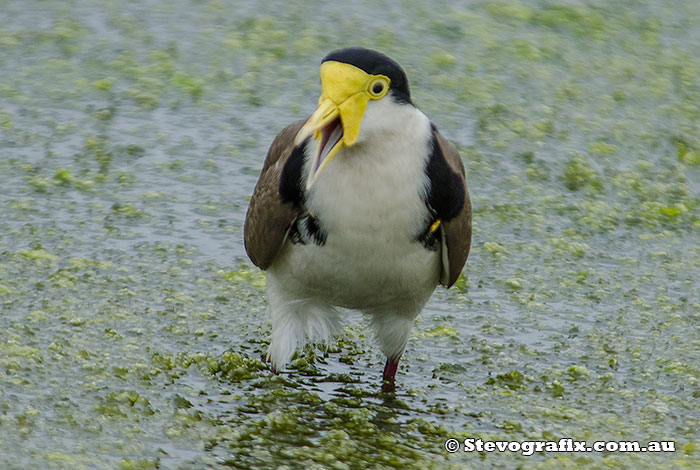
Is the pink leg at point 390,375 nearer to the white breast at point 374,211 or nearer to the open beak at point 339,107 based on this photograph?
the white breast at point 374,211

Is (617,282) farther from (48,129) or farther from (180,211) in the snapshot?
(48,129)

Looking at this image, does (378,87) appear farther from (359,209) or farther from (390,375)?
(390,375)

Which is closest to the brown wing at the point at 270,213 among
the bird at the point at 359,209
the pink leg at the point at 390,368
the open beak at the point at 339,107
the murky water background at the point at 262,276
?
the bird at the point at 359,209

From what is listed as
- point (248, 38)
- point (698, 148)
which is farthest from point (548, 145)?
point (248, 38)

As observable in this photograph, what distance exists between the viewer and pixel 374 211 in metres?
4.11

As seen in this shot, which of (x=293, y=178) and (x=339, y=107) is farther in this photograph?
(x=293, y=178)

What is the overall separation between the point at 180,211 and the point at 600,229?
7.53 ft

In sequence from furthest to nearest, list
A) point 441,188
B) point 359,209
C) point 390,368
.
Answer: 1. point 390,368
2. point 441,188
3. point 359,209

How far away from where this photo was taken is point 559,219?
6336 mm

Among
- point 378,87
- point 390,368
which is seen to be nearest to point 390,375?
point 390,368

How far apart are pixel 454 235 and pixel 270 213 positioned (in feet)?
2.35

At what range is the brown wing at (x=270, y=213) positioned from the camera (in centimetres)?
436

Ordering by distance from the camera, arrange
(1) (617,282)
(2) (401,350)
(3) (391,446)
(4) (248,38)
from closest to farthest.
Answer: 1. (3) (391,446)
2. (2) (401,350)
3. (1) (617,282)
4. (4) (248,38)

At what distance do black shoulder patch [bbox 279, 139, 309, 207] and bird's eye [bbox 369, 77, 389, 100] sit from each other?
358mm
